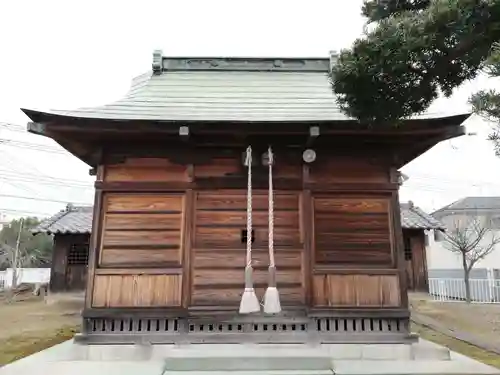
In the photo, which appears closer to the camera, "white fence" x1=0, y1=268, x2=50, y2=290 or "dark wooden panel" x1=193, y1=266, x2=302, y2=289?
"dark wooden panel" x1=193, y1=266, x2=302, y2=289

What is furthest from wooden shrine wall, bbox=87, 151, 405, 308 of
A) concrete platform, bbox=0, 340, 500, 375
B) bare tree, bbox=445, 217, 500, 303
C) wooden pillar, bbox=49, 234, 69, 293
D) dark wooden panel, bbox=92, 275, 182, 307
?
bare tree, bbox=445, 217, 500, 303

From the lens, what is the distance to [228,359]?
13.7 feet

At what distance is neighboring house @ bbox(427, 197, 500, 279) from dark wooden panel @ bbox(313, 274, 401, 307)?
13793 mm

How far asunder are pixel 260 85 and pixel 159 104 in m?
1.83

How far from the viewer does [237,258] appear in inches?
188

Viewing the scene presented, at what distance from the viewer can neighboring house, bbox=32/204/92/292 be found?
12.1 m

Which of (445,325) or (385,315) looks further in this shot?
(445,325)

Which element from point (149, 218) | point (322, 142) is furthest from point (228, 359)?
point (322, 142)

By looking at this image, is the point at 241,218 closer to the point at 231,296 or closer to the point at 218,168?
the point at 218,168

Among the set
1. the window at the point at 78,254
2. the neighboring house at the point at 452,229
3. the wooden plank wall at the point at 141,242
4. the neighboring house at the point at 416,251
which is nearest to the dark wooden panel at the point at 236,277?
the wooden plank wall at the point at 141,242

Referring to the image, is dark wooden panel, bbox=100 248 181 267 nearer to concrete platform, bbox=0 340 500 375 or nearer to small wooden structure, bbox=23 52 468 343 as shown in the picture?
small wooden structure, bbox=23 52 468 343

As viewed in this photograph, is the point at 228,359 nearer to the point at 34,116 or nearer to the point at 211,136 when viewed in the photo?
the point at 211,136

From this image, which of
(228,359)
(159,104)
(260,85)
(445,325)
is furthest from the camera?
(445,325)

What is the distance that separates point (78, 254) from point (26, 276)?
25.1 ft
